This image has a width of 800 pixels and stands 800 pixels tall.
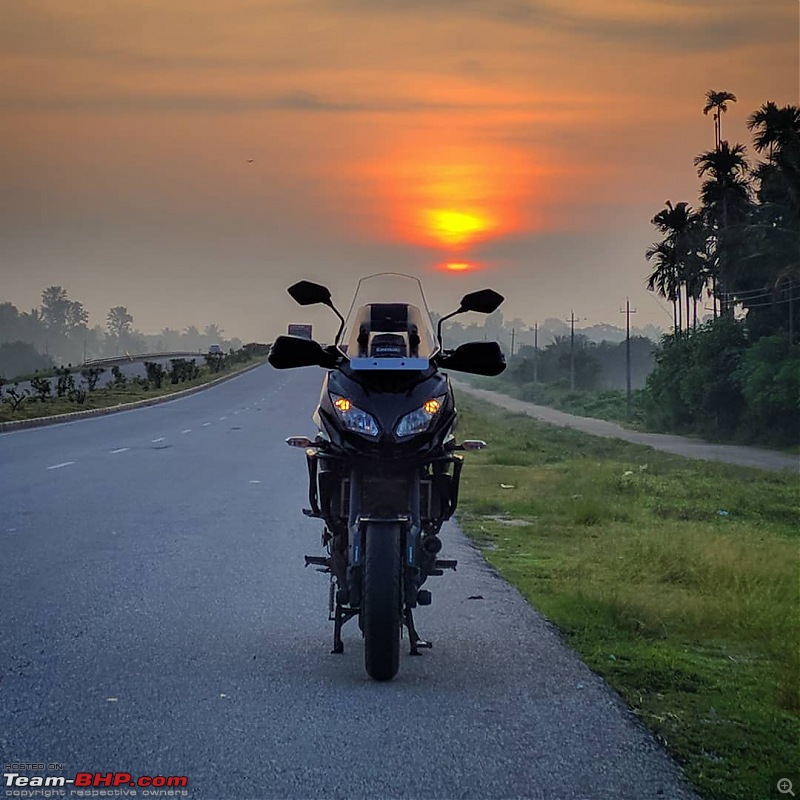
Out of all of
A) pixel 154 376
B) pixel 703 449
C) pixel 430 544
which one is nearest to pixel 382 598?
pixel 430 544

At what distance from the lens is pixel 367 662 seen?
6.49 m

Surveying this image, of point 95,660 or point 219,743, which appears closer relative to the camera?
point 219,743

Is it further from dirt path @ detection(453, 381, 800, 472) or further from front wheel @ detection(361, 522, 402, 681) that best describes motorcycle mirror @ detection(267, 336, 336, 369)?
dirt path @ detection(453, 381, 800, 472)

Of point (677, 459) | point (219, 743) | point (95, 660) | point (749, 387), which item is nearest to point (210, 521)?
point (95, 660)

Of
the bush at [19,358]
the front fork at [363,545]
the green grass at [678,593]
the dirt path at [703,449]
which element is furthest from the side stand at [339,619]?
the bush at [19,358]

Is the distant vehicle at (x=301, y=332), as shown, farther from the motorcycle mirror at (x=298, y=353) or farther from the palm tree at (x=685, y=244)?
the palm tree at (x=685, y=244)

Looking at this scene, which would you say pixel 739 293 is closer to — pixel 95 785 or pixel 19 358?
pixel 95 785

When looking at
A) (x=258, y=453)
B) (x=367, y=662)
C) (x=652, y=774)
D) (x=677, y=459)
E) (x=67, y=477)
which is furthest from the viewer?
(x=677, y=459)

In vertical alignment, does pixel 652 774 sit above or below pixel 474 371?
below

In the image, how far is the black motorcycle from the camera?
6.44m

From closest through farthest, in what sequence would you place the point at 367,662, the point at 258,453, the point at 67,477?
the point at 367,662, the point at 67,477, the point at 258,453

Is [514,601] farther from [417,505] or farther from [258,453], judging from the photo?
[258,453]

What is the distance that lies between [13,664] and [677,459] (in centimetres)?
3019

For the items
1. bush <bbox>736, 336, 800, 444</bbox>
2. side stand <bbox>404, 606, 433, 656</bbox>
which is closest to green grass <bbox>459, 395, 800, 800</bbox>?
side stand <bbox>404, 606, 433, 656</bbox>
